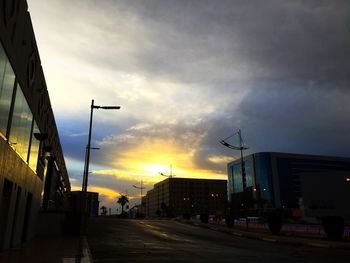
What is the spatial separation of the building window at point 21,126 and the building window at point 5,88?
136 cm

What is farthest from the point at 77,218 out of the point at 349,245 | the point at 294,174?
the point at 294,174

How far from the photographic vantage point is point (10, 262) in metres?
14.3

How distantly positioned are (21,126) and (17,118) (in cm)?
152

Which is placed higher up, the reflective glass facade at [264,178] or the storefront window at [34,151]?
the reflective glass facade at [264,178]

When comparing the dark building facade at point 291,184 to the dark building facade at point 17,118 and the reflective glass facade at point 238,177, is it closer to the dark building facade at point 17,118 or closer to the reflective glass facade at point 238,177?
the reflective glass facade at point 238,177

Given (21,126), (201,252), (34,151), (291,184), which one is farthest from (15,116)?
(291,184)

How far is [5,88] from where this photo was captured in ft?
54.2

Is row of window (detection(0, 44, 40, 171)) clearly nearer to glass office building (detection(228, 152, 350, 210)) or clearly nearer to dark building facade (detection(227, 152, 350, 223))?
dark building facade (detection(227, 152, 350, 223))

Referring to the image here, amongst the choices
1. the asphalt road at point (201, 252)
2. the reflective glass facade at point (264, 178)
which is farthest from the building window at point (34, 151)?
the reflective glass facade at point (264, 178)

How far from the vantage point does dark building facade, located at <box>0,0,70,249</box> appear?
53.9 feet

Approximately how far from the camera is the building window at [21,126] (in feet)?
63.0

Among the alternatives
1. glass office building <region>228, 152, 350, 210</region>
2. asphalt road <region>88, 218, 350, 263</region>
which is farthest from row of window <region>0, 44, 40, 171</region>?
glass office building <region>228, 152, 350, 210</region>

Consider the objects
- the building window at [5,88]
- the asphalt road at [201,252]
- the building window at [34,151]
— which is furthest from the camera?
the building window at [34,151]

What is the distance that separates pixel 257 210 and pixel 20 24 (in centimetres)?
13116
